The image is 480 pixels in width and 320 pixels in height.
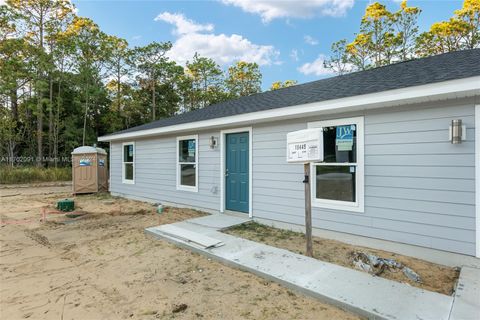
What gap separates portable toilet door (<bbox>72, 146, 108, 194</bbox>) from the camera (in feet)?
34.3

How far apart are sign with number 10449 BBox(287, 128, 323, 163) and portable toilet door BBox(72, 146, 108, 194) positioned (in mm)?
9795

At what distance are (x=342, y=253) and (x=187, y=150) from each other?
4.72 m

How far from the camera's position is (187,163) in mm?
7094

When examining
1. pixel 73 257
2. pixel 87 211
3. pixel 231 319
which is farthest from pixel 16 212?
pixel 231 319

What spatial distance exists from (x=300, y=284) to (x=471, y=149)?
8.53 ft

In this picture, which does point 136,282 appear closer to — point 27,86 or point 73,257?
point 73,257

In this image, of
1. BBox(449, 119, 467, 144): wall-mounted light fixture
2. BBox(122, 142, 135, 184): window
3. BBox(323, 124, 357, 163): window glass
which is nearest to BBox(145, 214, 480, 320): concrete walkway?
BBox(449, 119, 467, 144): wall-mounted light fixture

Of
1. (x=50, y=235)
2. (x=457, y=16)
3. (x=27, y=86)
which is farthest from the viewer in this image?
(x=27, y=86)

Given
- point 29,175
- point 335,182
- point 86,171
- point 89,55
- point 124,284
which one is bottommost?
point 124,284

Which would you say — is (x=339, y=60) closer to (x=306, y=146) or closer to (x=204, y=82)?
(x=204, y=82)

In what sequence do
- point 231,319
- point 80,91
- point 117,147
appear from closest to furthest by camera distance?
point 231,319
point 117,147
point 80,91

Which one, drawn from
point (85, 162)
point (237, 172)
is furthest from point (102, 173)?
Answer: point (237, 172)

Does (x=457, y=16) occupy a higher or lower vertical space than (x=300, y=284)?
higher

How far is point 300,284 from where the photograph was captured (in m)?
2.73
